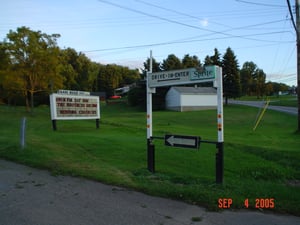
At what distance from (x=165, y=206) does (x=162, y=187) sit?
2.91ft

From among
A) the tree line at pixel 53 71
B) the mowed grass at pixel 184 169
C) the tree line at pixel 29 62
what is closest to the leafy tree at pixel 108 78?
the tree line at pixel 53 71

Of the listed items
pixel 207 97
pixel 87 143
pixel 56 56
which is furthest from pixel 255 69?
pixel 87 143

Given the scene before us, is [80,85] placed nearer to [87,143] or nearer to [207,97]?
[207,97]

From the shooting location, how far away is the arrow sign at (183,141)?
629 centimetres

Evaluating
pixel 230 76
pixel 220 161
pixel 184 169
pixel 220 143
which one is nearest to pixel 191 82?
pixel 220 143

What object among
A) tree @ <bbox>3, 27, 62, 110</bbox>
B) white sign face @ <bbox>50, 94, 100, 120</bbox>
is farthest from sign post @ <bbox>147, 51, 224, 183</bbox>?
tree @ <bbox>3, 27, 62, 110</bbox>

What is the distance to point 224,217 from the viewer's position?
169 inches

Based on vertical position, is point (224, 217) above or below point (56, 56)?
below

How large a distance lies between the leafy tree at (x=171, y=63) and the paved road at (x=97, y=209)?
6021 cm

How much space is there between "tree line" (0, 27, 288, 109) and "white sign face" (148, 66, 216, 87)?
0.77ft

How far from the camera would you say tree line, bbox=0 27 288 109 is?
3266 cm

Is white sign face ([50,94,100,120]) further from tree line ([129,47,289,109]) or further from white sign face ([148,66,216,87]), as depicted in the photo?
white sign face ([148,66,216,87])
